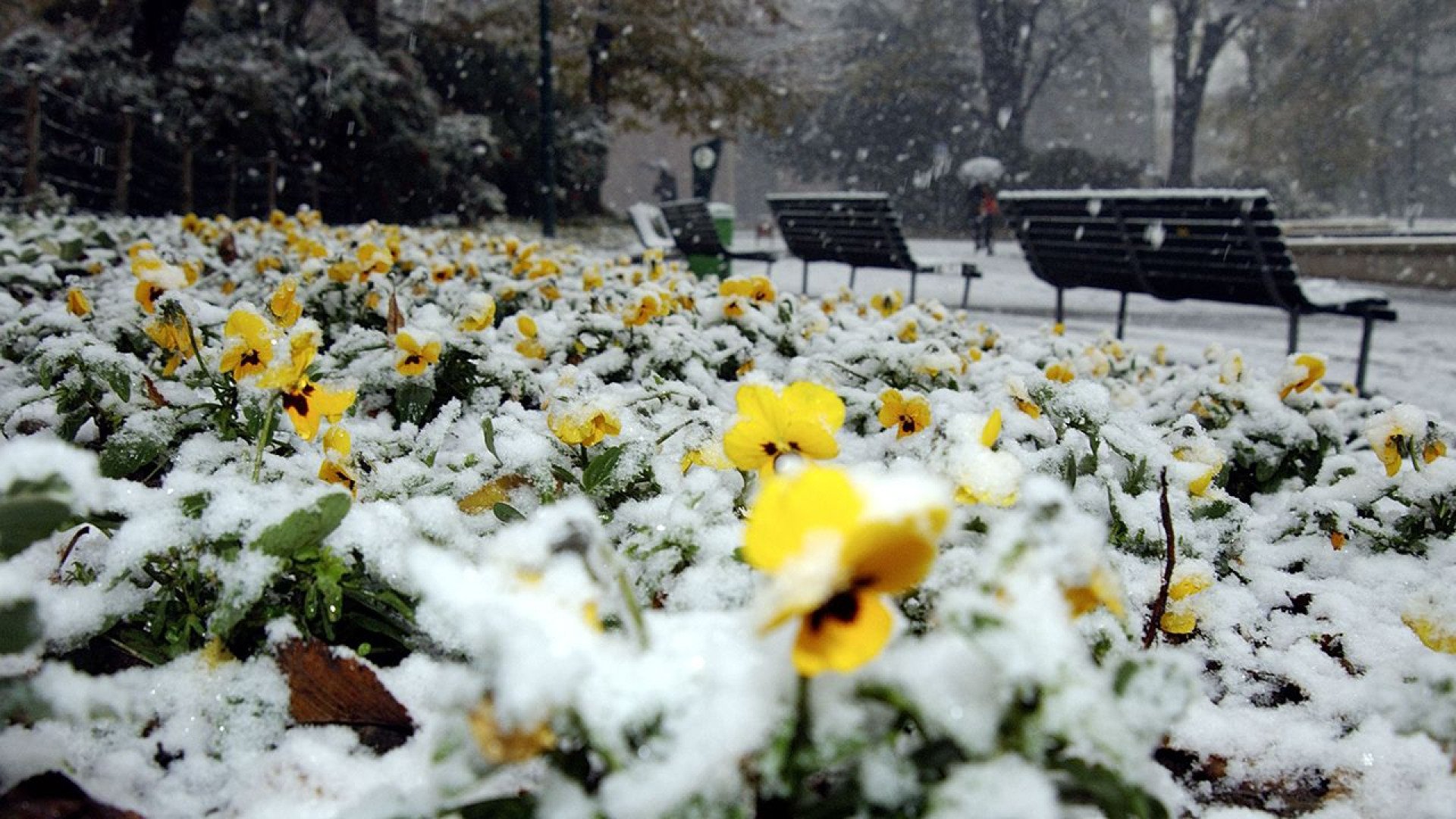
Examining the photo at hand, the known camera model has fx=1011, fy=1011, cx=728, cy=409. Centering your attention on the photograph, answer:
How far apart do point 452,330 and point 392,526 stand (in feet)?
3.13

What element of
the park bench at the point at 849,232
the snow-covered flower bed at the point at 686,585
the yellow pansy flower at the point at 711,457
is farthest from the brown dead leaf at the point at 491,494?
the park bench at the point at 849,232

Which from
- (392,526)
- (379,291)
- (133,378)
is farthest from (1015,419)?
(379,291)

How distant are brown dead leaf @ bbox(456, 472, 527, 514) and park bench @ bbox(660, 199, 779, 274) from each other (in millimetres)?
5014

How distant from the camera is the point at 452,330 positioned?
1886 mm

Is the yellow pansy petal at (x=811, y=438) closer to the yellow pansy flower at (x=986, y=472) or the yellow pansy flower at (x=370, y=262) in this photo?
the yellow pansy flower at (x=986, y=472)

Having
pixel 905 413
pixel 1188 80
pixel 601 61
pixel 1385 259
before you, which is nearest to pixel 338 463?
pixel 905 413

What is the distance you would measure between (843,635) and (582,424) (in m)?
0.75

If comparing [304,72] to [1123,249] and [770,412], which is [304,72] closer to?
[1123,249]

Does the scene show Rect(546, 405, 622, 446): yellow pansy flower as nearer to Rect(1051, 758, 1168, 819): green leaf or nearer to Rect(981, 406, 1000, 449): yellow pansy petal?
Rect(981, 406, 1000, 449): yellow pansy petal

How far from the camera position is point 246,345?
1.24 m

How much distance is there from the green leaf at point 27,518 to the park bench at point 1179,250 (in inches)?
149

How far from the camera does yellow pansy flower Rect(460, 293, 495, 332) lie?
1.86m

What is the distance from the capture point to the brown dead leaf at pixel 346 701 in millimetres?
875

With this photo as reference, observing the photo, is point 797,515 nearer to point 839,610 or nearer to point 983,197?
point 839,610
